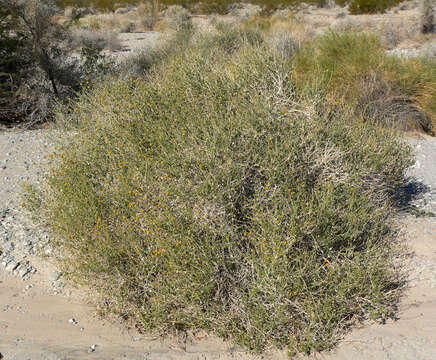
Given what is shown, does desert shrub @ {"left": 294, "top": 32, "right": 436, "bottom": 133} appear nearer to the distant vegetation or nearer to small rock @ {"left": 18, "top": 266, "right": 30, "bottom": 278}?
small rock @ {"left": 18, "top": 266, "right": 30, "bottom": 278}

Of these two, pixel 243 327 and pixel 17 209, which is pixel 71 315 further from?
pixel 17 209

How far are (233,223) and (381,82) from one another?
19.3ft

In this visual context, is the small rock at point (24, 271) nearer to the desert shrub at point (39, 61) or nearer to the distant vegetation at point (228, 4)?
the desert shrub at point (39, 61)

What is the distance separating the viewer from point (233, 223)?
3.72 metres

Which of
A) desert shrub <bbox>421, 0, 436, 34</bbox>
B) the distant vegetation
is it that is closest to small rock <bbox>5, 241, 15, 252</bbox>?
desert shrub <bbox>421, 0, 436, 34</bbox>

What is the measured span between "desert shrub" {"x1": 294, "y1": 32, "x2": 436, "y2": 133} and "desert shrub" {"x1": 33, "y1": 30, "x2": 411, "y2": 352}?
3.78m

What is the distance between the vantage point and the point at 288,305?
3.33m

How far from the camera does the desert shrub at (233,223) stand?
10.9 ft

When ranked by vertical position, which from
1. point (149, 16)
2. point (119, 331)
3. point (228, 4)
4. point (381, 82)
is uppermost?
point (228, 4)

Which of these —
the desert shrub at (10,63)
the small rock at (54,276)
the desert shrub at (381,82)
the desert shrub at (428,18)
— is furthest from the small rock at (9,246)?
the desert shrub at (428,18)

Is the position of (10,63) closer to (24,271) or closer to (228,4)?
(24,271)

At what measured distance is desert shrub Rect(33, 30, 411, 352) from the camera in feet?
10.9

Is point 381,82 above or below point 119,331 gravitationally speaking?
above

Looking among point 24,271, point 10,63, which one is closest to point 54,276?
point 24,271
